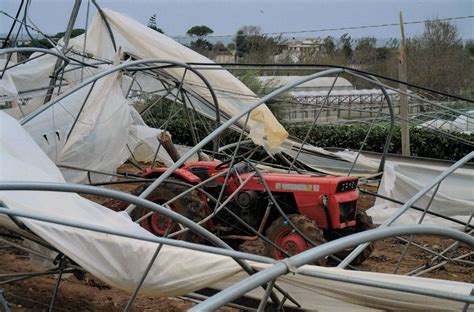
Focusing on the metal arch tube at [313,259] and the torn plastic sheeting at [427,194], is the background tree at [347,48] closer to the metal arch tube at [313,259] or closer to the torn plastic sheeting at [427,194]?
the torn plastic sheeting at [427,194]

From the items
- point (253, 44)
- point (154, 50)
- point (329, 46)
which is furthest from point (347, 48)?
point (154, 50)

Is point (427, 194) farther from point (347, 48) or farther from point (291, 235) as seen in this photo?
point (347, 48)

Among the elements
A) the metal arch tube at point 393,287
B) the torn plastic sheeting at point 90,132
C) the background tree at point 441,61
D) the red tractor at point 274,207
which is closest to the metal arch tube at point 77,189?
the metal arch tube at point 393,287

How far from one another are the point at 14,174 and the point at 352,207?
13.2 feet

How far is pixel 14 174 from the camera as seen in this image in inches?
166

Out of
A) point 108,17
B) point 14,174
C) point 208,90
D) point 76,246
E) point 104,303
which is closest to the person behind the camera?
point 76,246

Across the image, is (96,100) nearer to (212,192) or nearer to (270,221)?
(212,192)

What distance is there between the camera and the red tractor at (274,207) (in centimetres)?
671

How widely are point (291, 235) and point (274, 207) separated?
21.1 inches

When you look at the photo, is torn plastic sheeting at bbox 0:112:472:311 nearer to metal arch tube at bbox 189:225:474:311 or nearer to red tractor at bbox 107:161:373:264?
metal arch tube at bbox 189:225:474:311

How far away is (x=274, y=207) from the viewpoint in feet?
23.1

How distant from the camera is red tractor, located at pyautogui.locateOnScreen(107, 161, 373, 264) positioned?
6.71 metres

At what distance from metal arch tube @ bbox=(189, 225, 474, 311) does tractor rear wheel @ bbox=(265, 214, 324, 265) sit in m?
3.41

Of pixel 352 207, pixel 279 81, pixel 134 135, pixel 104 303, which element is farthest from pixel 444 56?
pixel 104 303
